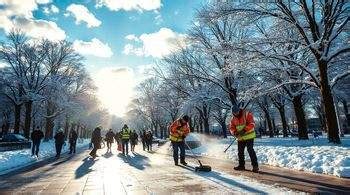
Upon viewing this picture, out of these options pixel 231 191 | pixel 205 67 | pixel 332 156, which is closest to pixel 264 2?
pixel 332 156

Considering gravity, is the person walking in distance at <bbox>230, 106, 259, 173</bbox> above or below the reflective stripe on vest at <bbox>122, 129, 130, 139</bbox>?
below

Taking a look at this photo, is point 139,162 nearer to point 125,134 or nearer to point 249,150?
point 249,150

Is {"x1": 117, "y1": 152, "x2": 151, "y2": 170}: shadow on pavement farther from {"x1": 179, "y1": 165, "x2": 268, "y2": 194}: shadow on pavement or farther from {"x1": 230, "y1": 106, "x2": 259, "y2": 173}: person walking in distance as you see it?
{"x1": 179, "y1": 165, "x2": 268, "y2": 194}: shadow on pavement

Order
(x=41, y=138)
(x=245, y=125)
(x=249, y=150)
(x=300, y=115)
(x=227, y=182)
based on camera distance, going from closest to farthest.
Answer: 1. (x=227, y=182)
2. (x=249, y=150)
3. (x=245, y=125)
4. (x=41, y=138)
5. (x=300, y=115)

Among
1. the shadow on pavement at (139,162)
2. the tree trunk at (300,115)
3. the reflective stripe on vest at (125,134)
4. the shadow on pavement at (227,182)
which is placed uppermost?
the tree trunk at (300,115)

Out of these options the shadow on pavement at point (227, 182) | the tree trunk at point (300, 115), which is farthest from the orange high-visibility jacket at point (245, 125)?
the tree trunk at point (300, 115)

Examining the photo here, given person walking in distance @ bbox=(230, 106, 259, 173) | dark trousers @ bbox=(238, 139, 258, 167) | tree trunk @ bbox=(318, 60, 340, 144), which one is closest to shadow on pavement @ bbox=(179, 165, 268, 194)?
dark trousers @ bbox=(238, 139, 258, 167)

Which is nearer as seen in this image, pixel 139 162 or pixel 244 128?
pixel 244 128

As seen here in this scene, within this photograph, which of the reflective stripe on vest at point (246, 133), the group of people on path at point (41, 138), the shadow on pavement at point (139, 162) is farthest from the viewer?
the group of people on path at point (41, 138)

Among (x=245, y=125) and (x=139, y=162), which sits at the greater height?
(x=245, y=125)

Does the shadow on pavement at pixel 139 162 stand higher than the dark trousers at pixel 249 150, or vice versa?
the dark trousers at pixel 249 150

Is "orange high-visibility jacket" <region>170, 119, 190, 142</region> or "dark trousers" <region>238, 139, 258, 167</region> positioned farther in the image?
"orange high-visibility jacket" <region>170, 119, 190, 142</region>

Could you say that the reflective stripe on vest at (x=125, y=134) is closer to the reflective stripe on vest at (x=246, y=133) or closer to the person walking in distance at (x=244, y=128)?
the person walking in distance at (x=244, y=128)

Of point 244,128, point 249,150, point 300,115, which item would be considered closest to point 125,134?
point 300,115
